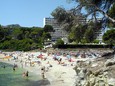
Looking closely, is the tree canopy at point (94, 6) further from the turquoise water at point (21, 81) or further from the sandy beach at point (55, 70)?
the turquoise water at point (21, 81)

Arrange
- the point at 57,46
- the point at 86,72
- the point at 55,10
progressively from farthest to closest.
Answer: the point at 57,46 → the point at 55,10 → the point at 86,72

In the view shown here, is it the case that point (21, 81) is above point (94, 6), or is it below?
below

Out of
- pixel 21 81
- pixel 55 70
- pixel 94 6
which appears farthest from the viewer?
pixel 55 70

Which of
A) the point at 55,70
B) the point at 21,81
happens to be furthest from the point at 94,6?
the point at 55,70

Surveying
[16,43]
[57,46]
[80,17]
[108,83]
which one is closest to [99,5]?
[80,17]

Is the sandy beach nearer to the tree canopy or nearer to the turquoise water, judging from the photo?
the turquoise water

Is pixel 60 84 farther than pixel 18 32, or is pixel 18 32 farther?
pixel 18 32

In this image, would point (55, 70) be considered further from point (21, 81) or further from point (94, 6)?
point (94, 6)

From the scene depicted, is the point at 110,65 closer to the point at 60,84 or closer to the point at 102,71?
the point at 102,71

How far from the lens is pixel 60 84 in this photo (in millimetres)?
25078

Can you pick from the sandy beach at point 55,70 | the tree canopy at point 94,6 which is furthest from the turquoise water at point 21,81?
the tree canopy at point 94,6

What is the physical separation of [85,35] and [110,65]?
17.1 ft

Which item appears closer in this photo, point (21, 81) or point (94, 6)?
point (94, 6)

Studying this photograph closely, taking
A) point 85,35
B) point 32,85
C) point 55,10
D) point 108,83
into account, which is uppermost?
point 55,10
